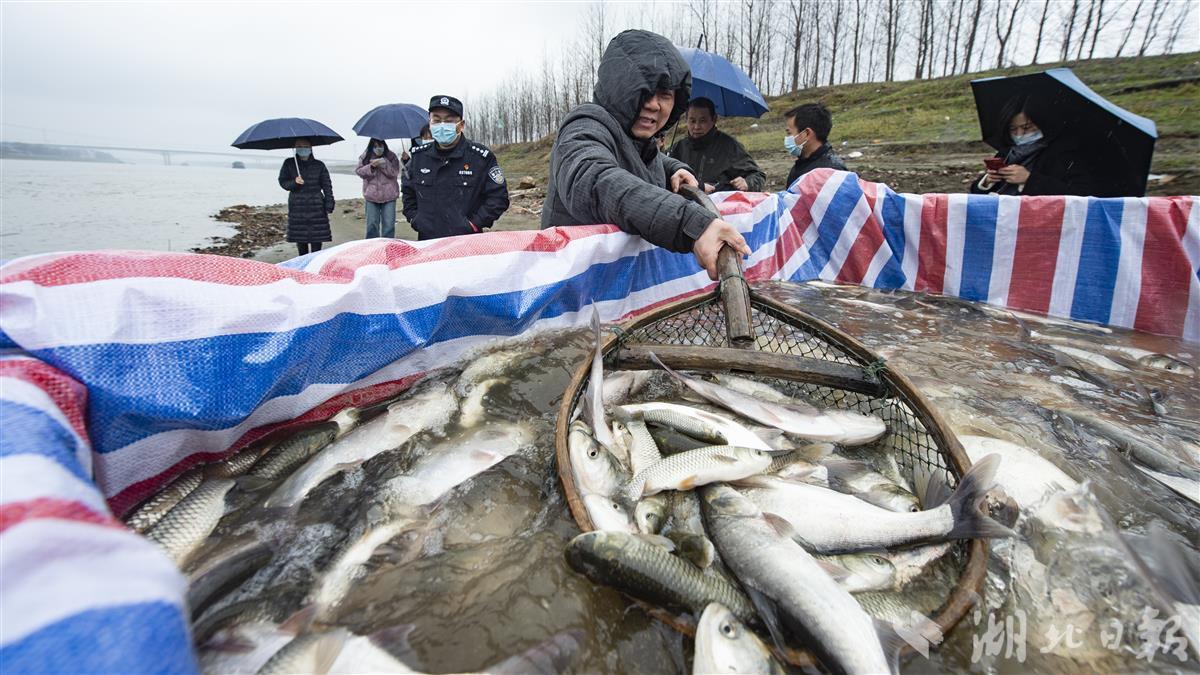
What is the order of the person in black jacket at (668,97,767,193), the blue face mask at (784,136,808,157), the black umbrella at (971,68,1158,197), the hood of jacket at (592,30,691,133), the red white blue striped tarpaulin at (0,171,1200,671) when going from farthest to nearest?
the person in black jacket at (668,97,767,193), the blue face mask at (784,136,808,157), the black umbrella at (971,68,1158,197), the hood of jacket at (592,30,691,133), the red white blue striped tarpaulin at (0,171,1200,671)

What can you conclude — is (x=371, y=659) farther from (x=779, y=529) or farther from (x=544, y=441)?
(x=779, y=529)

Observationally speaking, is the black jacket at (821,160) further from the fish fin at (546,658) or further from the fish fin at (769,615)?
the fish fin at (546,658)

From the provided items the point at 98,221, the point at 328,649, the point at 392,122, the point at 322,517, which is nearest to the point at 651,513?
the point at 328,649

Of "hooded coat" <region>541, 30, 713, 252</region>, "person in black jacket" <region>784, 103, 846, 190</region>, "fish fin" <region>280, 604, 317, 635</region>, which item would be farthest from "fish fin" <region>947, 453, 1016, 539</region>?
"person in black jacket" <region>784, 103, 846, 190</region>

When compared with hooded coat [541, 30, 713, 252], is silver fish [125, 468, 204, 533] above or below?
below

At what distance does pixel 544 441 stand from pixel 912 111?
28184mm

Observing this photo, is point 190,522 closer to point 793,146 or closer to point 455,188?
point 455,188

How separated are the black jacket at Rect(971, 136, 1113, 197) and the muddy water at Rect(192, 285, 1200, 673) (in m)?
2.81

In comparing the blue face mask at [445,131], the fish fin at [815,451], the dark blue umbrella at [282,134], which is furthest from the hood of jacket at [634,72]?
the dark blue umbrella at [282,134]

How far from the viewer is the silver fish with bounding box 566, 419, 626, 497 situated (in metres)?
1.88

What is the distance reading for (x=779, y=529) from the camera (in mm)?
1705

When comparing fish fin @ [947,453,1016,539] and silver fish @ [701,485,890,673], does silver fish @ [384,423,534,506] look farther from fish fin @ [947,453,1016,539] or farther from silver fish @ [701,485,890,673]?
fish fin @ [947,453,1016,539]

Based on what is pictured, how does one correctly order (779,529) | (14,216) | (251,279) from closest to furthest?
(779,529) → (251,279) → (14,216)

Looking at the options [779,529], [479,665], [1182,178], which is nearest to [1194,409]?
[779,529]
